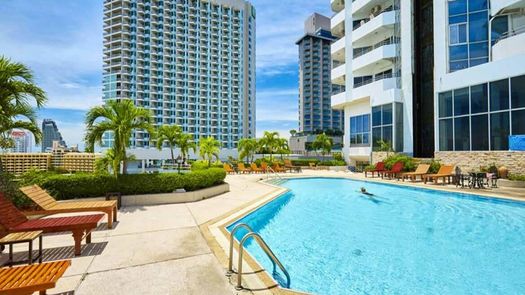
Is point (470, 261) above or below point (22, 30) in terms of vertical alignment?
below

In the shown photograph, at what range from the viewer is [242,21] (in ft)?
317

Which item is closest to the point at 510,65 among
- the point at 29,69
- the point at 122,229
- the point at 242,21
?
the point at 122,229

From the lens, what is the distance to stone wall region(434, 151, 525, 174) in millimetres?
16000

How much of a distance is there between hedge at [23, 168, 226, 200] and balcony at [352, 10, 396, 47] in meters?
25.9

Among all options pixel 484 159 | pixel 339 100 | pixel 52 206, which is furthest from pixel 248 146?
pixel 52 206

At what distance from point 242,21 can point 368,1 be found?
74463 mm

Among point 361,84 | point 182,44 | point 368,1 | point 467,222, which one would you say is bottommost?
point 467,222

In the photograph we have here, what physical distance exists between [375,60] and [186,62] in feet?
225

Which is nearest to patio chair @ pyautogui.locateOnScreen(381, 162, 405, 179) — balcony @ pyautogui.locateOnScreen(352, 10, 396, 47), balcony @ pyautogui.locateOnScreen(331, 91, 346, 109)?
balcony @ pyautogui.locateOnScreen(331, 91, 346, 109)

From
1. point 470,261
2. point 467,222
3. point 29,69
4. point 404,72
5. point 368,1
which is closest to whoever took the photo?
point 470,261

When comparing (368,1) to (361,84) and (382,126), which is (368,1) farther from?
(382,126)

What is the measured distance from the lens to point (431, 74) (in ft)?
84.5

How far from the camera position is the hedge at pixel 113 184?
352 inches

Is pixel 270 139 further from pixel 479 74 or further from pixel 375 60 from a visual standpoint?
pixel 479 74
